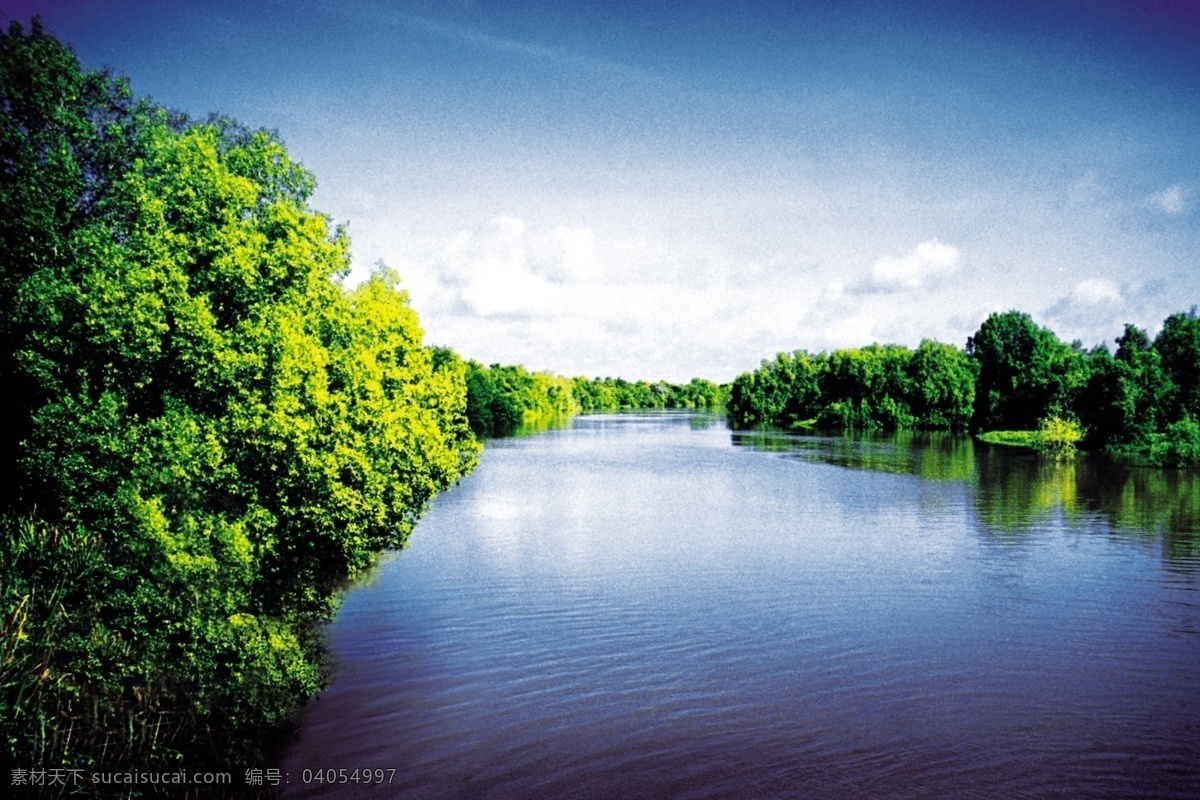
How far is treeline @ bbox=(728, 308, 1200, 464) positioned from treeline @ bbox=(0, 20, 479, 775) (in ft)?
221

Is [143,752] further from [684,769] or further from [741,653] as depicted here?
[741,653]

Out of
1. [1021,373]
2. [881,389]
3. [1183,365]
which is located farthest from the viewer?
[881,389]

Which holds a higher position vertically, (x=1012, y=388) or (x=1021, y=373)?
(x=1021, y=373)

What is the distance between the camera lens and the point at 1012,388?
10350 cm

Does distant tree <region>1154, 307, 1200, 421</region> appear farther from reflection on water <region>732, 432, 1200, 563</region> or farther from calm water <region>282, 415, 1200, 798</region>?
calm water <region>282, 415, 1200, 798</region>

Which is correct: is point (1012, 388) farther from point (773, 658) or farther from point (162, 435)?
point (162, 435)

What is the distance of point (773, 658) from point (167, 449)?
14039mm

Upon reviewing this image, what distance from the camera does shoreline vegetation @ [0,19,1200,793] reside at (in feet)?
44.6

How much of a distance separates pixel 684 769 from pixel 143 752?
9.11m

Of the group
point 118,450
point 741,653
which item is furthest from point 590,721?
point 118,450

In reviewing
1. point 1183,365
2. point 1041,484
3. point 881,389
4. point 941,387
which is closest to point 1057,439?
point 1183,365

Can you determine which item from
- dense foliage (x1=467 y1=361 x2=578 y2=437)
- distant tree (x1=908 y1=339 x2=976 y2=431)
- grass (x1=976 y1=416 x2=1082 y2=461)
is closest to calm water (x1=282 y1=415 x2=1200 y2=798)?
grass (x1=976 y1=416 x2=1082 y2=461)

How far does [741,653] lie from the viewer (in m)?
19.7

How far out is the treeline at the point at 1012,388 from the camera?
72250 millimetres
